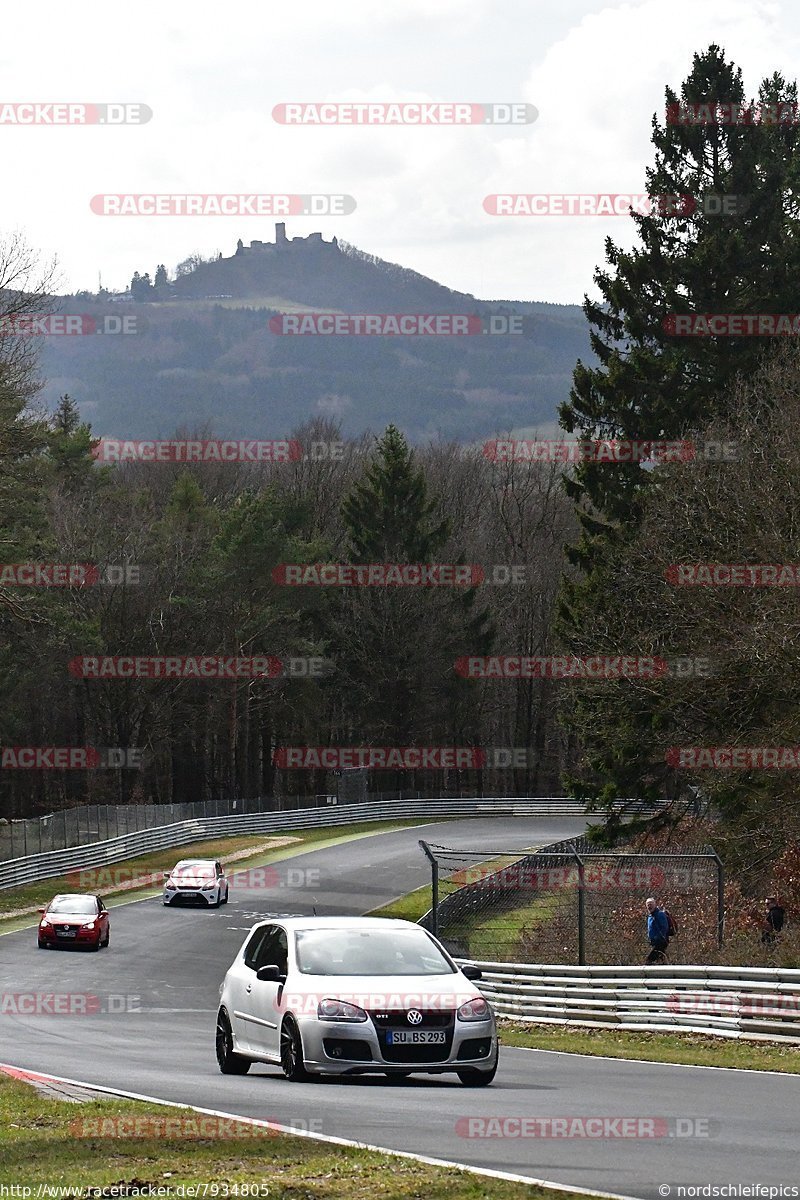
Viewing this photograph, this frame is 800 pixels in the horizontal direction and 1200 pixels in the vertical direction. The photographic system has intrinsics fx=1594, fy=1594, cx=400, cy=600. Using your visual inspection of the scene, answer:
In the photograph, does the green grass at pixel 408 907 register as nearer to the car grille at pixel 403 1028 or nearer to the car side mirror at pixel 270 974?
the car side mirror at pixel 270 974

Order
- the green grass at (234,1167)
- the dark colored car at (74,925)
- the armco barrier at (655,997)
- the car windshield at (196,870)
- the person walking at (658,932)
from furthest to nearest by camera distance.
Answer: the car windshield at (196,870), the dark colored car at (74,925), the person walking at (658,932), the armco barrier at (655,997), the green grass at (234,1167)

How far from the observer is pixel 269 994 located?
1399cm

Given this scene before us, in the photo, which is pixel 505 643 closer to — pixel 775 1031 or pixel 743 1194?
pixel 775 1031

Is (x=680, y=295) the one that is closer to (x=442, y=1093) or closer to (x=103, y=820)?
(x=103, y=820)

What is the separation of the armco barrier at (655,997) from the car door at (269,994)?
5.97m

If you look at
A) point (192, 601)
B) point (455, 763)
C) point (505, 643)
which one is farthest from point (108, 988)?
point (505, 643)

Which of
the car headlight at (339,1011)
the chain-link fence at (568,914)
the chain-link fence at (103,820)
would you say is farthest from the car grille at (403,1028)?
the chain-link fence at (103,820)

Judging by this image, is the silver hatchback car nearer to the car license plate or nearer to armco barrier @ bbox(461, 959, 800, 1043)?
the car license plate

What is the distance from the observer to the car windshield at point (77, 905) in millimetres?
38000

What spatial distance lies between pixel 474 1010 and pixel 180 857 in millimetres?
49275

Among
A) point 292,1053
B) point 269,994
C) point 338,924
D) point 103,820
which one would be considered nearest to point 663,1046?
point 338,924

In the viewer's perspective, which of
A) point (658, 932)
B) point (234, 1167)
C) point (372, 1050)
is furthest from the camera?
point (658, 932)

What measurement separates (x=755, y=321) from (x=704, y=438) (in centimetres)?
711

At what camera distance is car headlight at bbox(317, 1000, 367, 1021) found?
42.7ft
